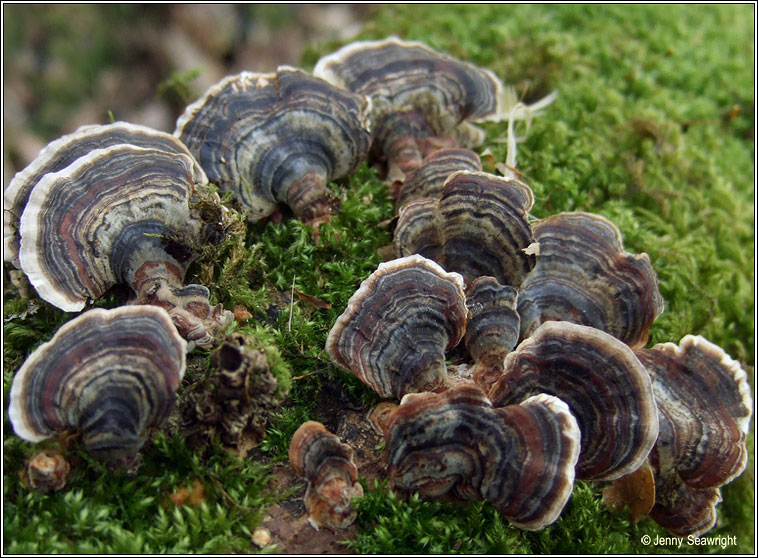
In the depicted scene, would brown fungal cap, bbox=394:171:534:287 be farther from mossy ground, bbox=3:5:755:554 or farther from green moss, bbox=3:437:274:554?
green moss, bbox=3:437:274:554

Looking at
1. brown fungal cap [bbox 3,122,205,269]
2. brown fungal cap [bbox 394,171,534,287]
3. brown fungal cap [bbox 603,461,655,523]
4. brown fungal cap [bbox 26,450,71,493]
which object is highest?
brown fungal cap [bbox 3,122,205,269]

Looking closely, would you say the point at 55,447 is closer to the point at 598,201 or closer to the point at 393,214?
the point at 393,214

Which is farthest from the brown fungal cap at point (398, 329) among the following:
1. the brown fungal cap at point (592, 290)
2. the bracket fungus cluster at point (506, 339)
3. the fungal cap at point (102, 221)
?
the fungal cap at point (102, 221)

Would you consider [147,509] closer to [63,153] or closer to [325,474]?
[325,474]

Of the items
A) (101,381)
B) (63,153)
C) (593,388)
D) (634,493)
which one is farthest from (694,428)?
(63,153)

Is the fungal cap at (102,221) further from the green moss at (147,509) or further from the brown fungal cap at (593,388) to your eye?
the brown fungal cap at (593,388)

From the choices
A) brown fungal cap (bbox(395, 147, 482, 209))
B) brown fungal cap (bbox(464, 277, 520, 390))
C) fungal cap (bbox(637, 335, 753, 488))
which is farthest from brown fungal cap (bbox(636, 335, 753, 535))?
brown fungal cap (bbox(395, 147, 482, 209))
